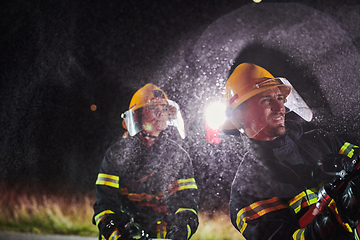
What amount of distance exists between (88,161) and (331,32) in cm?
239

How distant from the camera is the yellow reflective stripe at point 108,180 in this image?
1.98 m

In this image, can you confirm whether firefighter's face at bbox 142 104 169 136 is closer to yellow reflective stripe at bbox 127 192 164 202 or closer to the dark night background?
the dark night background

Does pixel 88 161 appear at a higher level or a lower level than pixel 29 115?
lower

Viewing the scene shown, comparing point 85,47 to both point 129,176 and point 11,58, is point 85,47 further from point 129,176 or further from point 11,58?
point 129,176

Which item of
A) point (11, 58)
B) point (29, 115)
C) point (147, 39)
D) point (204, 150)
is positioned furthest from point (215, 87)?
point (11, 58)

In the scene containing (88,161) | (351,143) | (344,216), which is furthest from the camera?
(88,161)

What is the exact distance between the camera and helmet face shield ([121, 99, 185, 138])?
6.65 ft

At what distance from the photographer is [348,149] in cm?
176

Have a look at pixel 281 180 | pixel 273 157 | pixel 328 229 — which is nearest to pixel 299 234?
pixel 328 229

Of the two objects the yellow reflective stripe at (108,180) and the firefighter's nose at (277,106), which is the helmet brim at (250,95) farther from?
the yellow reflective stripe at (108,180)

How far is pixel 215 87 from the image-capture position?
1938mm

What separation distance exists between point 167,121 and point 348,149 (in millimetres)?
1393

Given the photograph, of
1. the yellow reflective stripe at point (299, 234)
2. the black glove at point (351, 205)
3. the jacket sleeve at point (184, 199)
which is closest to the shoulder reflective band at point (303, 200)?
the yellow reflective stripe at point (299, 234)

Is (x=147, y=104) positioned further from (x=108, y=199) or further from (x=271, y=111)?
(x=271, y=111)
